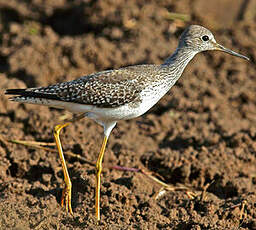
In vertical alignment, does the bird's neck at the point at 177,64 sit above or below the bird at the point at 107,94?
above

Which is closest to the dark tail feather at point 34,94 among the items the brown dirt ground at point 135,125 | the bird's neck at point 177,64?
the brown dirt ground at point 135,125

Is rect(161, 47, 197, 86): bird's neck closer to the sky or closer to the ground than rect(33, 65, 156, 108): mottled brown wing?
closer to the sky

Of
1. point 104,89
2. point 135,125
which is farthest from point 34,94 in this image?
point 135,125

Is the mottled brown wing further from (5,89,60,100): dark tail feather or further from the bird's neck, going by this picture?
the bird's neck

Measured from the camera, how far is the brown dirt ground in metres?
6.32

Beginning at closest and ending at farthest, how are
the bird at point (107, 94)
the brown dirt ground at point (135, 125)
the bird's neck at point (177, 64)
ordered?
the brown dirt ground at point (135, 125), the bird at point (107, 94), the bird's neck at point (177, 64)

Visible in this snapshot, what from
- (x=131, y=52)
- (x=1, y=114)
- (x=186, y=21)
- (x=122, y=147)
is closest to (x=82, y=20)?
(x=131, y=52)

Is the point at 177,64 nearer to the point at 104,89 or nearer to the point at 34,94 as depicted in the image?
the point at 104,89

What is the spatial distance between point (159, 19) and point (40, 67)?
10.6 ft

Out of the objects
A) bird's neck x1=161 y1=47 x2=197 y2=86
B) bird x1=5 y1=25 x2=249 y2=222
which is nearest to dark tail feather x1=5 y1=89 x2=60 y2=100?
bird x1=5 y1=25 x2=249 y2=222

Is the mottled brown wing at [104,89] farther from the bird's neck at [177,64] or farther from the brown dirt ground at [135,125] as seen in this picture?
the brown dirt ground at [135,125]

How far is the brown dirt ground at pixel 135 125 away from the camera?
6.32 meters

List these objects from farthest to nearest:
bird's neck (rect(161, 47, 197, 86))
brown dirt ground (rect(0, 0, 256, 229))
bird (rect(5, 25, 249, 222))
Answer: bird's neck (rect(161, 47, 197, 86)) → bird (rect(5, 25, 249, 222)) → brown dirt ground (rect(0, 0, 256, 229))

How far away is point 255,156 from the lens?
27.0ft
